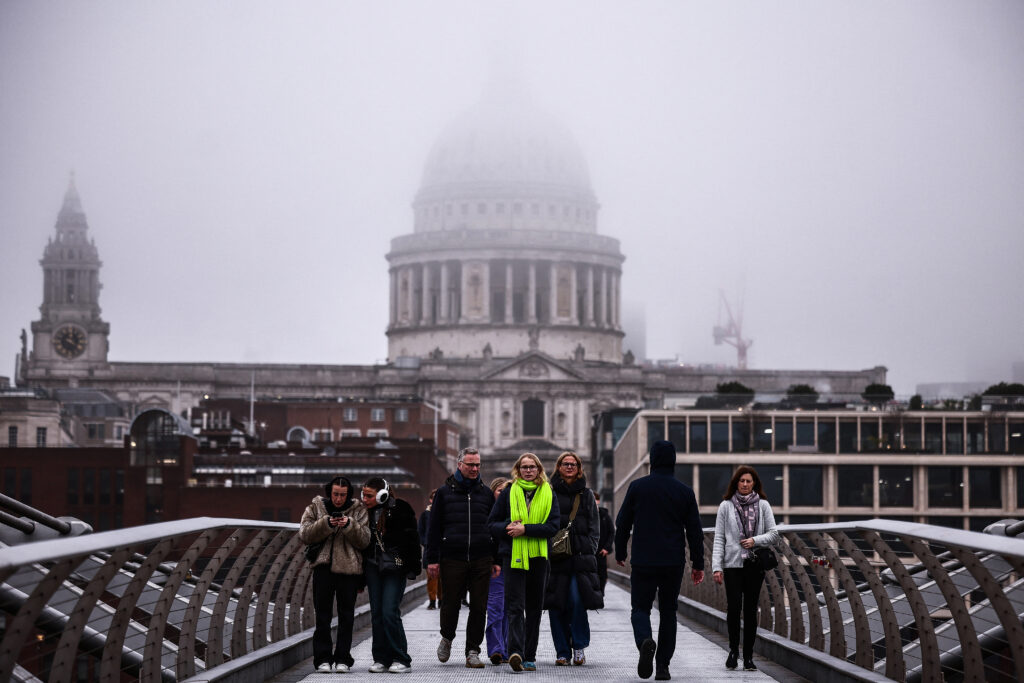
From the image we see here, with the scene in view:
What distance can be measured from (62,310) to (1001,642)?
18204cm

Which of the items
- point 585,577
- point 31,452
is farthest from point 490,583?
point 31,452

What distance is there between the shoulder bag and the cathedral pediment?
15775cm

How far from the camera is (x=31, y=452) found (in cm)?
10069

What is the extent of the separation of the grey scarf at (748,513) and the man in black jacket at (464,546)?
2508mm

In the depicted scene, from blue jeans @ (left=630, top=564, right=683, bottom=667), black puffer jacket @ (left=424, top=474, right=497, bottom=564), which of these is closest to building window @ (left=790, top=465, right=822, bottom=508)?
black puffer jacket @ (left=424, top=474, right=497, bottom=564)

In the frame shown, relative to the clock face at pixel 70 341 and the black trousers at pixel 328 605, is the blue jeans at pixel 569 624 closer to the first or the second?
the black trousers at pixel 328 605

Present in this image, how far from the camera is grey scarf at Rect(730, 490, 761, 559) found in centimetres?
1984

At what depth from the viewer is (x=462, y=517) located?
20.4 metres

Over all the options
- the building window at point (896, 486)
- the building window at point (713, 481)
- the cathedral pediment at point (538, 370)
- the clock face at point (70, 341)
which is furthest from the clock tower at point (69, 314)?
the building window at point (896, 486)

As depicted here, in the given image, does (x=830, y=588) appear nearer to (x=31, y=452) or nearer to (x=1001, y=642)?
(x=1001, y=642)

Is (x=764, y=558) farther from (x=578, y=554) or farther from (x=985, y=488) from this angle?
(x=985, y=488)

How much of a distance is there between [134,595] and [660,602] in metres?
6.81

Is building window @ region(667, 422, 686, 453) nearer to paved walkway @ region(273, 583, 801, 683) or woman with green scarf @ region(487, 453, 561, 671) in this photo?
paved walkway @ region(273, 583, 801, 683)

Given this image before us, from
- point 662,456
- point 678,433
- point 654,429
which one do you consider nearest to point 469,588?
point 662,456
